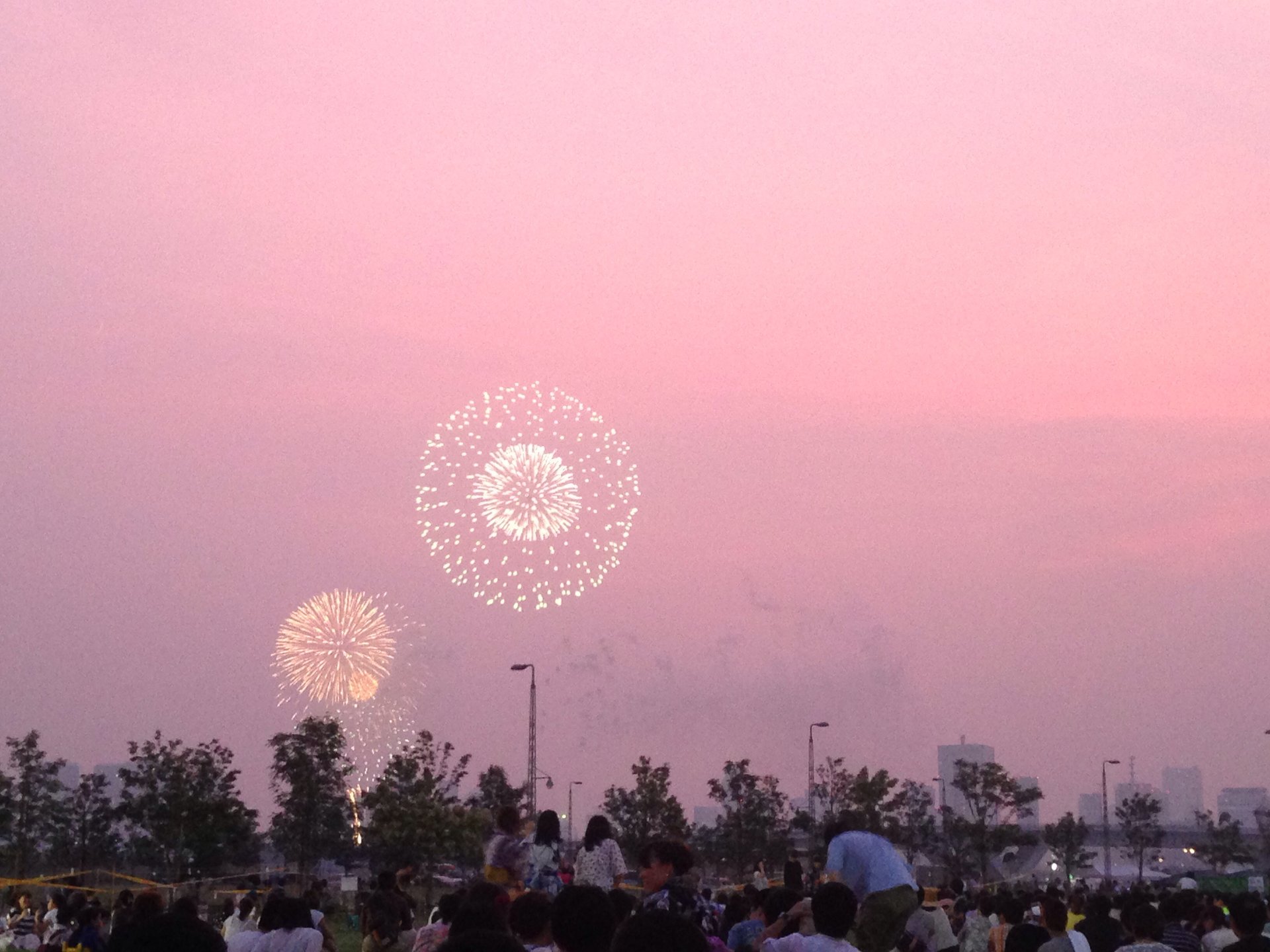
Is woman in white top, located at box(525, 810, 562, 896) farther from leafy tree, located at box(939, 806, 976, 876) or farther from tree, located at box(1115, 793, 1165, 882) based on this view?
tree, located at box(1115, 793, 1165, 882)

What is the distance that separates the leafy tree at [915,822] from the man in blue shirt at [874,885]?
3495 inches

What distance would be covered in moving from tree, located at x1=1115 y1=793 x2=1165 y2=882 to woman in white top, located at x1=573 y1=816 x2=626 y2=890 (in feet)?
365

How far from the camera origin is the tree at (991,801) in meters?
97.2

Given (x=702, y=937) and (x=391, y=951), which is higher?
(x=702, y=937)

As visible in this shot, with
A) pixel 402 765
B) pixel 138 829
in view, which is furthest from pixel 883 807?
pixel 138 829

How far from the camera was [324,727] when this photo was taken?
7519 centimetres

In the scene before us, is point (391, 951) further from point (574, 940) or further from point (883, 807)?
point (883, 807)

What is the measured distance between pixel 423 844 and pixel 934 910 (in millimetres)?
58991

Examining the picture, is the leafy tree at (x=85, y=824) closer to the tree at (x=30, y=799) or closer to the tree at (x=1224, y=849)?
the tree at (x=30, y=799)

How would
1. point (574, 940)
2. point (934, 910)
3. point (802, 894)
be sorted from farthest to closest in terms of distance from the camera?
point (934, 910), point (802, 894), point (574, 940)

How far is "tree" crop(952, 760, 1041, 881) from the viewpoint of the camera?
3826 inches

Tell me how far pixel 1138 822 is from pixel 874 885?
405ft

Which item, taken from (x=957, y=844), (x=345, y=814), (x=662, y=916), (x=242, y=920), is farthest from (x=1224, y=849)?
(x=662, y=916)

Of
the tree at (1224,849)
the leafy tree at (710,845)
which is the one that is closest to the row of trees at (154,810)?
the leafy tree at (710,845)
